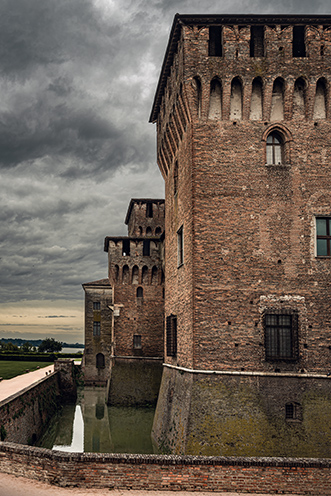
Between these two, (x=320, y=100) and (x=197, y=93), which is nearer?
(x=197, y=93)

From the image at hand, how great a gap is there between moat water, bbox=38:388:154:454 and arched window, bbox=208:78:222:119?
12723 millimetres

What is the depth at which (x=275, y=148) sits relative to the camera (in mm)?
15844

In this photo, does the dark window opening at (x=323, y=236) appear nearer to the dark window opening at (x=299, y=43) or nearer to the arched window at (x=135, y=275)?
the dark window opening at (x=299, y=43)

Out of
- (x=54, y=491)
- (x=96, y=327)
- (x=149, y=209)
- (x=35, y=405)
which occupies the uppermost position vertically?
(x=149, y=209)

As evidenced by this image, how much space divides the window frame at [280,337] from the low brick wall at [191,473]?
13.3ft

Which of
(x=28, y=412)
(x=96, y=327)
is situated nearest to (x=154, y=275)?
(x=96, y=327)

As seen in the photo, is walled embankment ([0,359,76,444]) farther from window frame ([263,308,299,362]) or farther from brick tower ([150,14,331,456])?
window frame ([263,308,299,362])

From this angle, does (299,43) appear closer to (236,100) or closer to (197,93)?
(236,100)

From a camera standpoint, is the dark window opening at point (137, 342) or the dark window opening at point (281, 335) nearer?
the dark window opening at point (281, 335)

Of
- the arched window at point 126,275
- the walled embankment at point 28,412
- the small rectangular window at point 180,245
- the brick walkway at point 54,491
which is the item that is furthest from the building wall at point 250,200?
the arched window at point 126,275

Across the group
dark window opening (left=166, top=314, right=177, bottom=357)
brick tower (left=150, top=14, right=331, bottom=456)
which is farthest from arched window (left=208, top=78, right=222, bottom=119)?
dark window opening (left=166, top=314, right=177, bottom=357)

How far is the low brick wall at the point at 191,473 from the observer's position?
419 inches

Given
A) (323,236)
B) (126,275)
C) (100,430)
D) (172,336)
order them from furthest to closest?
1. (126,275)
2. (100,430)
3. (172,336)
4. (323,236)

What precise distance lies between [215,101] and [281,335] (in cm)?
813
